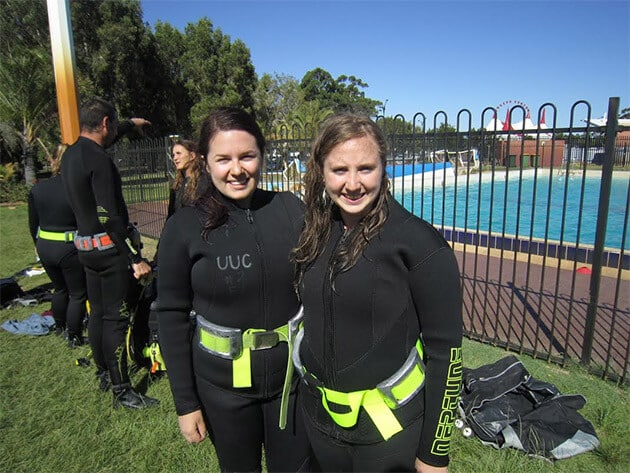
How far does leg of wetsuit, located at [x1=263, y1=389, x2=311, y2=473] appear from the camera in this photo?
190 centimetres

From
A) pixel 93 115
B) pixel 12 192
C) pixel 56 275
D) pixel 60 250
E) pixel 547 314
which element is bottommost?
pixel 547 314

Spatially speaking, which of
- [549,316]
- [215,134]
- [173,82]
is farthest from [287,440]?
A: [173,82]

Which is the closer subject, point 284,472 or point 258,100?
point 284,472

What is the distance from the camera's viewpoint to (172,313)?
6.02ft

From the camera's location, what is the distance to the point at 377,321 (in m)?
1.49

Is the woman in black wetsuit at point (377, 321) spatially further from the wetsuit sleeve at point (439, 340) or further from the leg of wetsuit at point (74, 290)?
the leg of wetsuit at point (74, 290)

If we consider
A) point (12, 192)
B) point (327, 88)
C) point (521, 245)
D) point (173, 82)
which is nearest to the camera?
point (521, 245)

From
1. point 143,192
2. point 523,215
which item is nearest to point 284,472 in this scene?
point 143,192

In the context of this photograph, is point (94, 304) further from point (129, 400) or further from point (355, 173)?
point (355, 173)

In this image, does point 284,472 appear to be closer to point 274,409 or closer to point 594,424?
point 274,409

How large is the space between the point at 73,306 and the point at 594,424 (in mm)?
4779

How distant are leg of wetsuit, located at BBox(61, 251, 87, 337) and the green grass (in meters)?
0.30

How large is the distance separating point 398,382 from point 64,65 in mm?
4790

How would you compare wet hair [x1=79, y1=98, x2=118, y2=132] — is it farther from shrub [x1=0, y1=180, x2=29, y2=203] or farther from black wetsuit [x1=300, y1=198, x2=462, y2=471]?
shrub [x1=0, y1=180, x2=29, y2=203]
